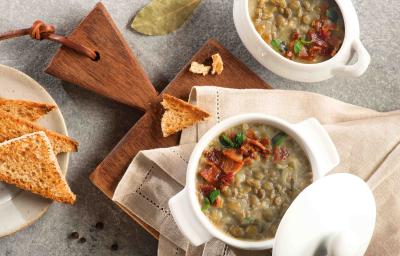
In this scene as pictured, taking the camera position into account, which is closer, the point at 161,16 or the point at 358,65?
the point at 358,65

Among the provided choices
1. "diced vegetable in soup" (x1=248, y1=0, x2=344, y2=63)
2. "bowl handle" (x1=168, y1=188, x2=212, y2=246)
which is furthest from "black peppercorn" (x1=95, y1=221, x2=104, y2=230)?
"diced vegetable in soup" (x1=248, y1=0, x2=344, y2=63)

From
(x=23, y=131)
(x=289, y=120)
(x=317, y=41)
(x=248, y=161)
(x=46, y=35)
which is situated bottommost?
(x=289, y=120)

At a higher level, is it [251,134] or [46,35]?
[46,35]

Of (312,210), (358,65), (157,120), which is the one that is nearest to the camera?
(312,210)

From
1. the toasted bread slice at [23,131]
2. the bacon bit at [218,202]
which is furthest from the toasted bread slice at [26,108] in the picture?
the bacon bit at [218,202]

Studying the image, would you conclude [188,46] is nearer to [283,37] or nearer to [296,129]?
[283,37]

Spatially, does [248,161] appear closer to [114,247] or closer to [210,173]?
[210,173]

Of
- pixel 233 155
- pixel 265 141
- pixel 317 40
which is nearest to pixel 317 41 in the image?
pixel 317 40
